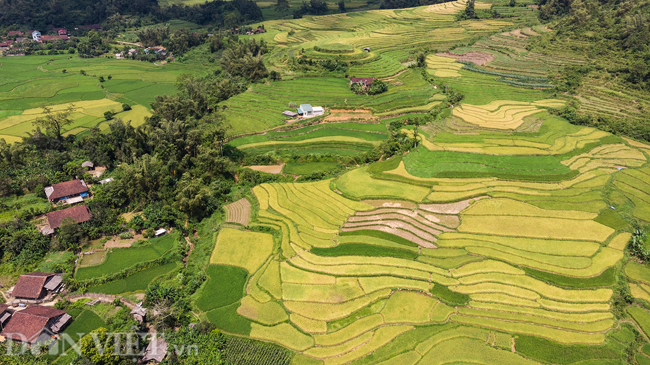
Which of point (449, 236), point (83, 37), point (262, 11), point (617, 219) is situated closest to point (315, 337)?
point (449, 236)

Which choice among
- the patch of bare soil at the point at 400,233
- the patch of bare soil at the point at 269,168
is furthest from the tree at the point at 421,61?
the patch of bare soil at the point at 400,233

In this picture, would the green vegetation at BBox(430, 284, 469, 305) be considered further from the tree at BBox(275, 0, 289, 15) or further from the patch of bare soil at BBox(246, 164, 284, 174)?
the tree at BBox(275, 0, 289, 15)

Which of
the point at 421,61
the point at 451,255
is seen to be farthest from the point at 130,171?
the point at 421,61

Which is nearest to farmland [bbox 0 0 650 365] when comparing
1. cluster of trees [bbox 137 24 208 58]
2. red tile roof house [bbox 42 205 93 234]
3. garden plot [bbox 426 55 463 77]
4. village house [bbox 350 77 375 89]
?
village house [bbox 350 77 375 89]

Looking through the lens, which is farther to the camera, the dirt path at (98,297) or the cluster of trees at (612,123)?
the cluster of trees at (612,123)

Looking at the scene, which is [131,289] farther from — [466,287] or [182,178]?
[466,287]

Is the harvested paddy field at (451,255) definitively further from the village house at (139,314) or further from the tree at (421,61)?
the tree at (421,61)
